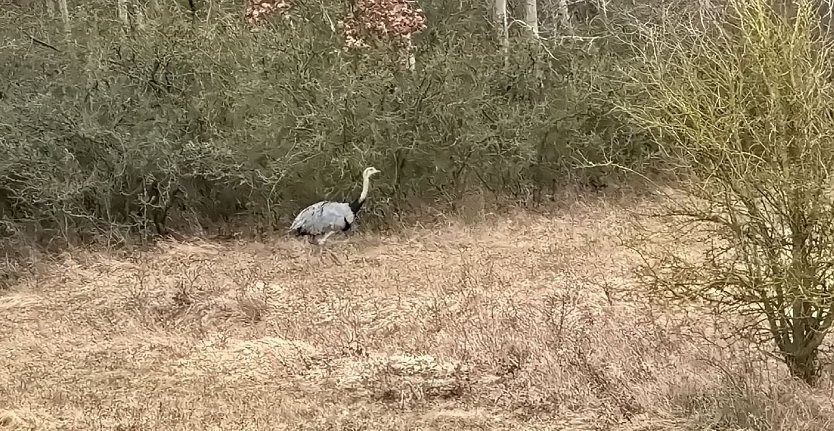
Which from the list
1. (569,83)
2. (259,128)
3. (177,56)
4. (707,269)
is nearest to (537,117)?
(569,83)

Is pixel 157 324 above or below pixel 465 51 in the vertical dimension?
below

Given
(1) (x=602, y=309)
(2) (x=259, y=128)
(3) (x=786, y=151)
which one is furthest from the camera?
(2) (x=259, y=128)

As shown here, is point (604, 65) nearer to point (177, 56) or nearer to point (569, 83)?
point (569, 83)

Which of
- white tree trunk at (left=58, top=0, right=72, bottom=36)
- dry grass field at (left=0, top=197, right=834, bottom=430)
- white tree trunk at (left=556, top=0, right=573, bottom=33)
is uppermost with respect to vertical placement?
white tree trunk at (left=556, top=0, right=573, bottom=33)

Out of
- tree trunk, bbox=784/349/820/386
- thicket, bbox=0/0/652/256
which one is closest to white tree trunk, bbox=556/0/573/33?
thicket, bbox=0/0/652/256

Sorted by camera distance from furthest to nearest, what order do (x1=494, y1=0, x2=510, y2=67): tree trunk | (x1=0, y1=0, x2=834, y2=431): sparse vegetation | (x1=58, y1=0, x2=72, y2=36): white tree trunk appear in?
(x1=494, y1=0, x2=510, y2=67): tree trunk, (x1=58, y1=0, x2=72, y2=36): white tree trunk, (x1=0, y1=0, x2=834, y2=431): sparse vegetation

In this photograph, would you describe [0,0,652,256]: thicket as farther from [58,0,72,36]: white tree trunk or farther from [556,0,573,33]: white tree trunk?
[556,0,573,33]: white tree trunk

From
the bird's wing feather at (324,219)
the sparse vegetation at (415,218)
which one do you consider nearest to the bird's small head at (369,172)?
the bird's wing feather at (324,219)

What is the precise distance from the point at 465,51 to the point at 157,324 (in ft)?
24.2

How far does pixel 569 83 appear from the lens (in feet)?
47.4

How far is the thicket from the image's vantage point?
12586 mm

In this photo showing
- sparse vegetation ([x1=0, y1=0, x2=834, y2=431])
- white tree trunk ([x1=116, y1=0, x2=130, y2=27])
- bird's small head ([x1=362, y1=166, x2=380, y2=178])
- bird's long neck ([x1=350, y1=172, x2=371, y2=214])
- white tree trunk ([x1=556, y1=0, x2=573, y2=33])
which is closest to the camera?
sparse vegetation ([x1=0, y1=0, x2=834, y2=431])

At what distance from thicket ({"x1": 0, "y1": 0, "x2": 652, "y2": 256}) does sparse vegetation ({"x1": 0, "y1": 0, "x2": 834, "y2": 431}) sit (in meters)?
0.05

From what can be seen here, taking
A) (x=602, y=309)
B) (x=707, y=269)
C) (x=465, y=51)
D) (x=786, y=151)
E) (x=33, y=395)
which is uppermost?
(x=465, y=51)
